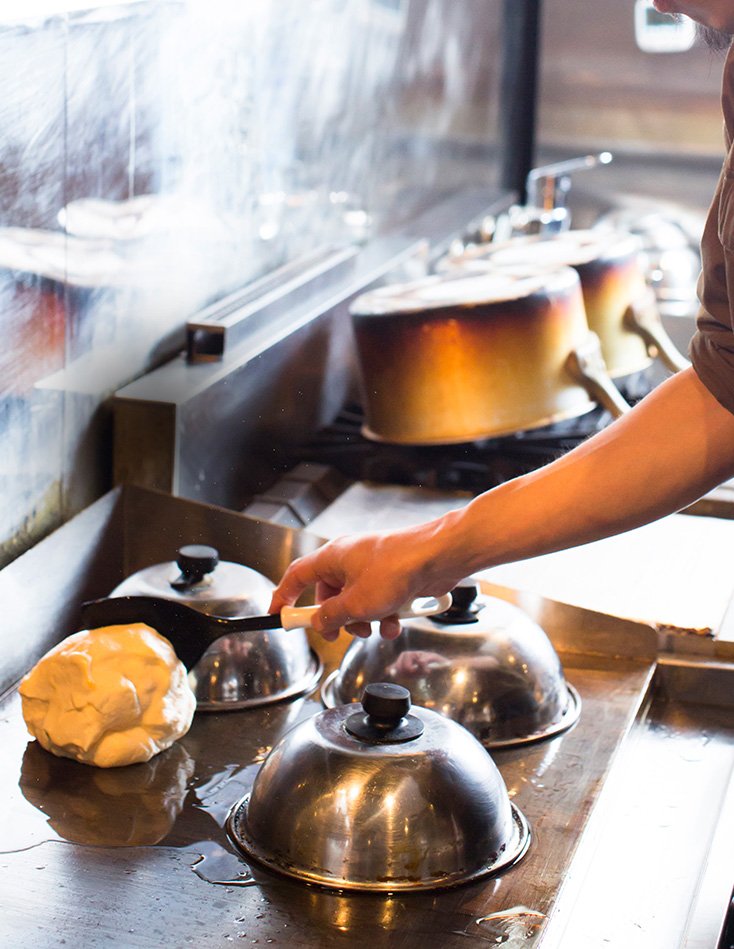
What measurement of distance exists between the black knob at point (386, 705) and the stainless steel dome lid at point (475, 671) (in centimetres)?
21

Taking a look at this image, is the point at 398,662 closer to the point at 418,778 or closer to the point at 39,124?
the point at 418,778

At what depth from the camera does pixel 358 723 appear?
1.17 metres

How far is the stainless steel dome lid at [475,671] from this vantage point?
53.6 inches

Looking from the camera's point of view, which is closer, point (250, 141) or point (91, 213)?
point (91, 213)

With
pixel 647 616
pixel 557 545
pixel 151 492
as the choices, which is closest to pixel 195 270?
pixel 151 492

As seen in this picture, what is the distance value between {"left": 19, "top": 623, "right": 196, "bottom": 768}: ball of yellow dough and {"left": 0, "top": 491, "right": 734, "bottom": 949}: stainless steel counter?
1.0 inches

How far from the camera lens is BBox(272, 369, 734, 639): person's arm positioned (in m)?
1.03

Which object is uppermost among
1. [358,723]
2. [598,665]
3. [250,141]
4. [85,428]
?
[250,141]

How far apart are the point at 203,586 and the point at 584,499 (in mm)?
541

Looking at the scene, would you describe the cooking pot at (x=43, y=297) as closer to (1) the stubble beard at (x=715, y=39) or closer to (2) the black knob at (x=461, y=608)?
(2) the black knob at (x=461, y=608)

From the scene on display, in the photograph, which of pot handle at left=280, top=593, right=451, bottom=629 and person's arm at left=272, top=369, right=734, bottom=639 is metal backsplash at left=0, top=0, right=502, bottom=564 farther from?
person's arm at left=272, top=369, right=734, bottom=639

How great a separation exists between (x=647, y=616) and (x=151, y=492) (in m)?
0.65

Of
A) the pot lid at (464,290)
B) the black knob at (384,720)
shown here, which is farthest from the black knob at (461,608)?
the pot lid at (464,290)

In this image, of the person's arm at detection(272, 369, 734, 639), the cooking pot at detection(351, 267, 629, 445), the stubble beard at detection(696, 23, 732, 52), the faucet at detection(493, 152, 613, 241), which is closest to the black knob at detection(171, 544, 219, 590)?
the person's arm at detection(272, 369, 734, 639)
